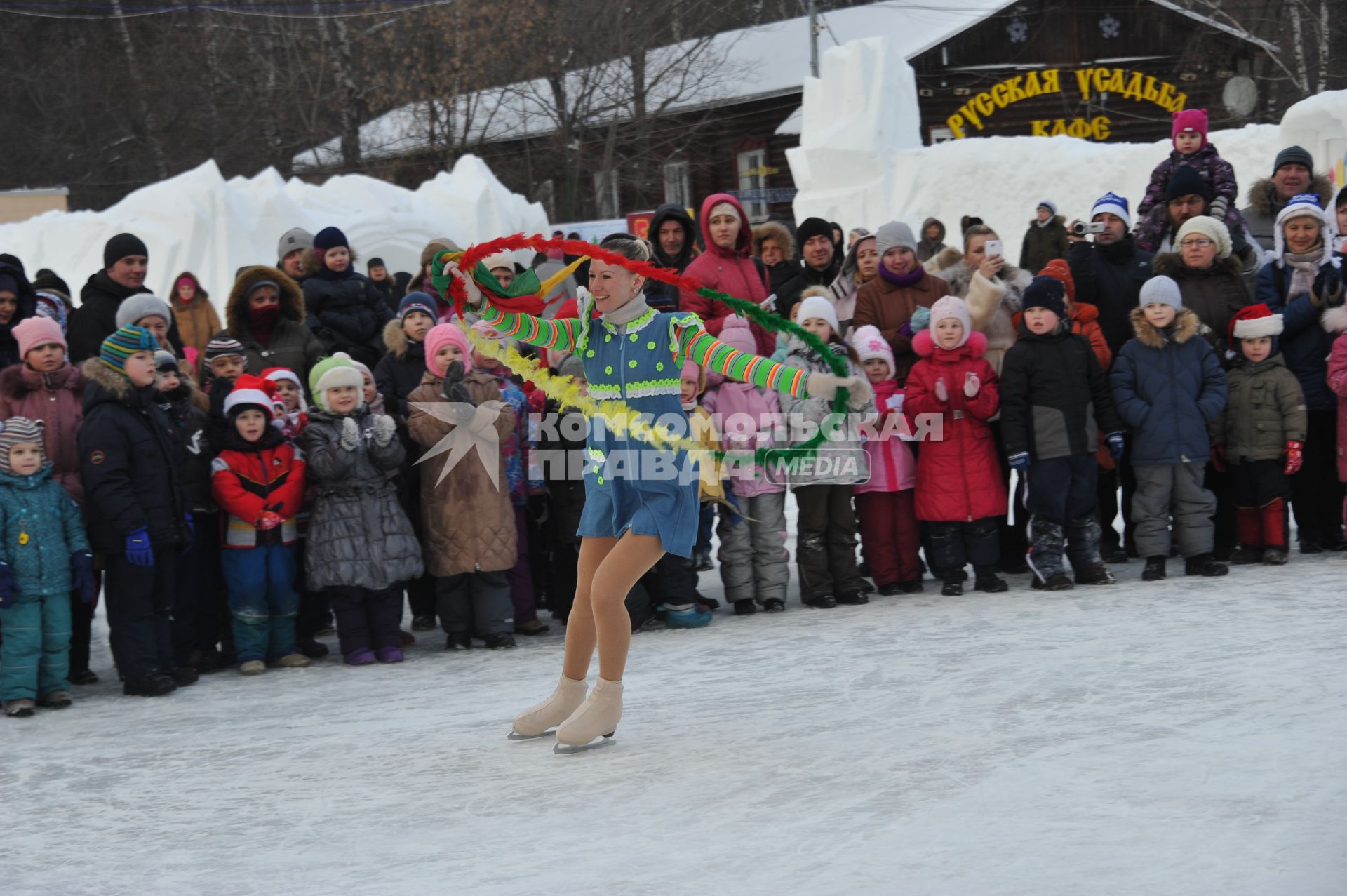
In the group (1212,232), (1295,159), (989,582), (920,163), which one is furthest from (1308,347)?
(920,163)

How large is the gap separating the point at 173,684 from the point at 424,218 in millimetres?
14592

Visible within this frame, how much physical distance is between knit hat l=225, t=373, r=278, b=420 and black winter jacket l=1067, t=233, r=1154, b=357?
450cm

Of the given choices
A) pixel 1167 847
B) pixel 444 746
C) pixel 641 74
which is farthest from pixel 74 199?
pixel 1167 847

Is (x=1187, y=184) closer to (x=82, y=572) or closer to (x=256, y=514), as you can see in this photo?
(x=256, y=514)

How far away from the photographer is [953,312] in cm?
733

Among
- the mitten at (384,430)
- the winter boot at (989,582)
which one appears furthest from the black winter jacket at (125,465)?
the winter boot at (989,582)

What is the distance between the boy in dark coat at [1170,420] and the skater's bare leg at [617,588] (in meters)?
3.67

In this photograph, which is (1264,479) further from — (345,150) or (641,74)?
(345,150)

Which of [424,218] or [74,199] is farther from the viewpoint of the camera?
[74,199]

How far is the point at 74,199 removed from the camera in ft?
105

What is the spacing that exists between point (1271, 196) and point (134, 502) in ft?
23.1

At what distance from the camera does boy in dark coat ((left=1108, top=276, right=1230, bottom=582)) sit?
7.43m

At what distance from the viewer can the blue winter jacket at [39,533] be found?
594 cm

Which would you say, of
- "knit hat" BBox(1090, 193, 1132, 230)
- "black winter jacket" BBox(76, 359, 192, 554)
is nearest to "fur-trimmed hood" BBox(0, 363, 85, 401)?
"black winter jacket" BBox(76, 359, 192, 554)
